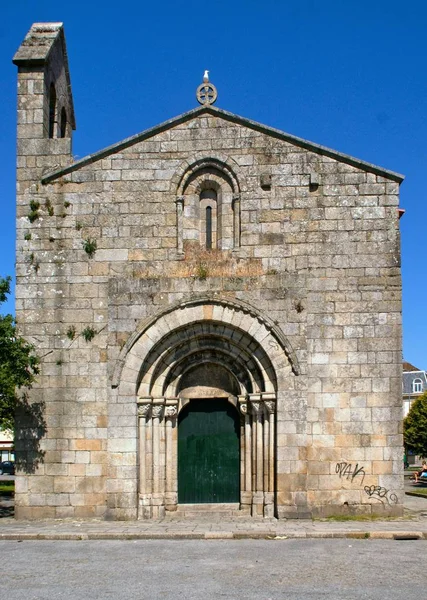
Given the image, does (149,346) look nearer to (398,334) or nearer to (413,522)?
(398,334)

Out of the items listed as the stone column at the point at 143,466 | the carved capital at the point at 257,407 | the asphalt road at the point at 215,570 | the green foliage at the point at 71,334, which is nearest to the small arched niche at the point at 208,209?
the green foliage at the point at 71,334

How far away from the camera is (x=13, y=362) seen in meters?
15.2

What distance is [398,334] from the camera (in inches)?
620

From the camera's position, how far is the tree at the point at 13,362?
15078 mm

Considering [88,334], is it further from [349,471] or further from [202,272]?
[349,471]

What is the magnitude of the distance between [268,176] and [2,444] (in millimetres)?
48883

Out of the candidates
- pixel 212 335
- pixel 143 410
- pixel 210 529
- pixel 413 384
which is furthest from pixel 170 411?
pixel 413 384

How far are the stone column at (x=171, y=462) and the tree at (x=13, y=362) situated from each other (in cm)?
314

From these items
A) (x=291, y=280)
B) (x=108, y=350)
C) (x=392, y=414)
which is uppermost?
(x=291, y=280)

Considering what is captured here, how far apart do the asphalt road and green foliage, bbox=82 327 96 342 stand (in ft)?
14.6

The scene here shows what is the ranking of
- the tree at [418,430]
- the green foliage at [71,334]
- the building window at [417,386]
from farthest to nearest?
the building window at [417,386], the tree at [418,430], the green foliage at [71,334]

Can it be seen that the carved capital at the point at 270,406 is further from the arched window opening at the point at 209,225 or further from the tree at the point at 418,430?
the tree at the point at 418,430

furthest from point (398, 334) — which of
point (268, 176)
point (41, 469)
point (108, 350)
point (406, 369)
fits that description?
point (406, 369)

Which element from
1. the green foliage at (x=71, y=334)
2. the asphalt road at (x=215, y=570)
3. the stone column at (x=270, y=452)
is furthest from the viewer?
the green foliage at (x=71, y=334)
